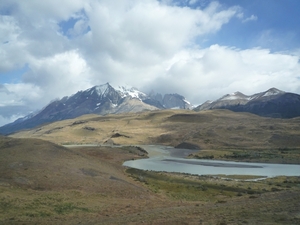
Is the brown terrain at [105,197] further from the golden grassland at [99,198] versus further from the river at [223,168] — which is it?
the river at [223,168]

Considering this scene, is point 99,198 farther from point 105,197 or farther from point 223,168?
point 223,168

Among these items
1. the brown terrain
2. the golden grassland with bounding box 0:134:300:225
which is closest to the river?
the brown terrain

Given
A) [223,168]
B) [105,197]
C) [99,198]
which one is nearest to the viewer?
[99,198]

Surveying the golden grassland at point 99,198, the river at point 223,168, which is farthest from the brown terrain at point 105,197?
the river at point 223,168

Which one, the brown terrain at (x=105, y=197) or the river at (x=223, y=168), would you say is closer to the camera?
the brown terrain at (x=105, y=197)

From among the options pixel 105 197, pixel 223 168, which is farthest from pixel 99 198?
pixel 223 168

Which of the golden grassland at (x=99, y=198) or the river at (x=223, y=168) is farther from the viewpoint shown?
the river at (x=223, y=168)

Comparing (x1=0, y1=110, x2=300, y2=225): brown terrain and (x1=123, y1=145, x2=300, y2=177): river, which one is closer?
(x1=0, y1=110, x2=300, y2=225): brown terrain

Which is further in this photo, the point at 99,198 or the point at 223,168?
the point at 223,168

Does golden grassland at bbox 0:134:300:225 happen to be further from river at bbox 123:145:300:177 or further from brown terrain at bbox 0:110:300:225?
river at bbox 123:145:300:177

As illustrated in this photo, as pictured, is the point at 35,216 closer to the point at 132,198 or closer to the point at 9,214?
the point at 9,214

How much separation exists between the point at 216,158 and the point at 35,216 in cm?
11264

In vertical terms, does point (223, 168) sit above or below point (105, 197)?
above

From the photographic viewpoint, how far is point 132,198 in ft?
142
